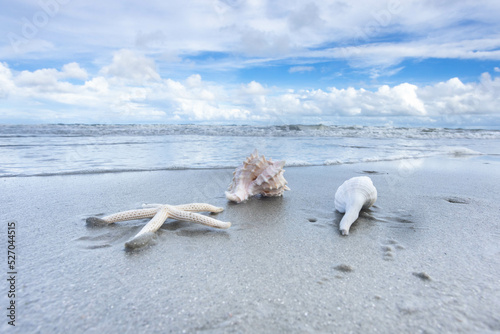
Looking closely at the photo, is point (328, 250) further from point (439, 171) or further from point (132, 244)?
point (439, 171)

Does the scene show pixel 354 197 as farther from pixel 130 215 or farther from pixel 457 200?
pixel 130 215

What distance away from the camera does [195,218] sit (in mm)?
3041

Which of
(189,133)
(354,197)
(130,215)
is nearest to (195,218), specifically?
(130,215)

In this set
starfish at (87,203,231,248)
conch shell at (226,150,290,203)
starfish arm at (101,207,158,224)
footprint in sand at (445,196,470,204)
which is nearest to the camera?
starfish at (87,203,231,248)

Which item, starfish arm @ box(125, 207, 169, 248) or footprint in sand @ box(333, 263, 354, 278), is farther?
starfish arm @ box(125, 207, 169, 248)

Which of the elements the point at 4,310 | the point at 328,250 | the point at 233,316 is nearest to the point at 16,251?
the point at 4,310

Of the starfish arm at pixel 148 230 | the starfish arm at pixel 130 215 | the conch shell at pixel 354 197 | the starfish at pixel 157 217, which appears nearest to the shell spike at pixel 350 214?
the conch shell at pixel 354 197

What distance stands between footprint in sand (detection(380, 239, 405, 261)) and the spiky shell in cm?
72

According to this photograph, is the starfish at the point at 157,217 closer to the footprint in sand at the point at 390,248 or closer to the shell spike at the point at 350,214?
the shell spike at the point at 350,214

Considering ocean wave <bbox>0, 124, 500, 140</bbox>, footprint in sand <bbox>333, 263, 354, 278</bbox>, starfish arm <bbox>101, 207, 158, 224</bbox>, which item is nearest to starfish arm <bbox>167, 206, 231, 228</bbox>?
starfish arm <bbox>101, 207, 158, 224</bbox>

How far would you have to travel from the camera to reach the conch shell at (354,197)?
130 inches

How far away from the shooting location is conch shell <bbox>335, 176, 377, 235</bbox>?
330cm

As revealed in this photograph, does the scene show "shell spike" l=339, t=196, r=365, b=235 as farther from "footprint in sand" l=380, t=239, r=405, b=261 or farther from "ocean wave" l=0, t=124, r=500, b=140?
"ocean wave" l=0, t=124, r=500, b=140

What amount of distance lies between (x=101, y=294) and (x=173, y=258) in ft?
2.08
